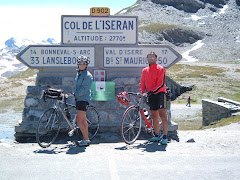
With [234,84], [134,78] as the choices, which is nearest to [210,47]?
[234,84]

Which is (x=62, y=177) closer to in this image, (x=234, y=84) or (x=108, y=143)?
(x=108, y=143)

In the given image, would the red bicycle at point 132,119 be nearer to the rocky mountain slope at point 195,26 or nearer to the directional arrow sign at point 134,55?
the directional arrow sign at point 134,55

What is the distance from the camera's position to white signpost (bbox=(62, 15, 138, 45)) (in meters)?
8.09

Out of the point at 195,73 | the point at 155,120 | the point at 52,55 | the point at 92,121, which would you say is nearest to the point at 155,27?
the point at 195,73

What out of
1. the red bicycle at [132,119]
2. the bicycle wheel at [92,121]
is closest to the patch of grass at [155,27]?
the bicycle wheel at [92,121]

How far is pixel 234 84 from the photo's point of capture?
51.8 meters

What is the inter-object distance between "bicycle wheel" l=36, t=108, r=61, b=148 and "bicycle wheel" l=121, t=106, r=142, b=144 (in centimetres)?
145

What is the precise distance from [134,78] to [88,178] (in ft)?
13.1

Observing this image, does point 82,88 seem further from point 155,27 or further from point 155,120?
point 155,27

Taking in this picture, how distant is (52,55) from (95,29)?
4.10 feet

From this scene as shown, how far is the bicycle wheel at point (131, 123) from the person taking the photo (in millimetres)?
7000

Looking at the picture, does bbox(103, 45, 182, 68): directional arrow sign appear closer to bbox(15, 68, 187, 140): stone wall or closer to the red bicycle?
bbox(15, 68, 187, 140): stone wall

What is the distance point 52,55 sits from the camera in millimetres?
8070

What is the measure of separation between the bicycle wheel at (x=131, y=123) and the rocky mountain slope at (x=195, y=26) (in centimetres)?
11147
